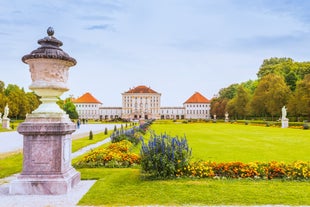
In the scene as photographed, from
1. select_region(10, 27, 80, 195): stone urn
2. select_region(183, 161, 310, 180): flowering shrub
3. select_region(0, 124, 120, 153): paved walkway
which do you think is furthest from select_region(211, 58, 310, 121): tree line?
select_region(10, 27, 80, 195): stone urn

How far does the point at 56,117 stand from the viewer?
6.02 meters

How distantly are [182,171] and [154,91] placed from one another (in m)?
118

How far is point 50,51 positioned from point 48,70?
359mm

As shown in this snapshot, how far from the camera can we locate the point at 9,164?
9.99 meters

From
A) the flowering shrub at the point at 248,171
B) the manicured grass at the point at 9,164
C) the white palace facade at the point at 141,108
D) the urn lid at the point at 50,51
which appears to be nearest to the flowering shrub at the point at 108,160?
the manicured grass at the point at 9,164

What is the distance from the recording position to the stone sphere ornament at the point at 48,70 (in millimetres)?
5941

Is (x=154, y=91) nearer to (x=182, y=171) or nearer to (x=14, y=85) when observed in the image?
(x=14, y=85)

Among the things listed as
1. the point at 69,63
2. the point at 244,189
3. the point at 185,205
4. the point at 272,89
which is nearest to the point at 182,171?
the point at 244,189

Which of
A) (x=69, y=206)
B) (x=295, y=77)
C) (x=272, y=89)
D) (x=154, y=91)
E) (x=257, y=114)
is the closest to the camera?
(x=69, y=206)

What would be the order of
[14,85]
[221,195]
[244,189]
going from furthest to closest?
1. [14,85]
2. [244,189]
3. [221,195]

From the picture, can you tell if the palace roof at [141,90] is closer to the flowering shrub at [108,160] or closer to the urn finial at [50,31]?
the flowering shrub at [108,160]

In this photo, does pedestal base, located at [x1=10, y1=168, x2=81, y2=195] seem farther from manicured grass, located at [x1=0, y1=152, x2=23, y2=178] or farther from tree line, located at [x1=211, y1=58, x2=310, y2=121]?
tree line, located at [x1=211, y1=58, x2=310, y2=121]

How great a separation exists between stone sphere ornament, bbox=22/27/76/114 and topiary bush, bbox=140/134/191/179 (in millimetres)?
2088

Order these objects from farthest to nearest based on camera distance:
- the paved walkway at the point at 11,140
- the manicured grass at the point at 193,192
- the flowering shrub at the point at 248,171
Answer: the paved walkway at the point at 11,140, the flowering shrub at the point at 248,171, the manicured grass at the point at 193,192
